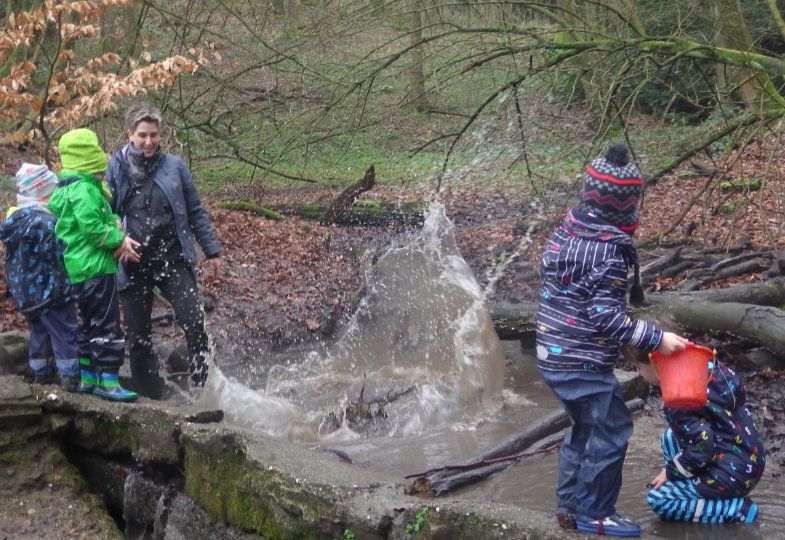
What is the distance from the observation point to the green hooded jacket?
16.6 ft

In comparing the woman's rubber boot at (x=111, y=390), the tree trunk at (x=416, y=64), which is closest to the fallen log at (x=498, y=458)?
the woman's rubber boot at (x=111, y=390)

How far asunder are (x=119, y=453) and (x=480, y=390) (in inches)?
117

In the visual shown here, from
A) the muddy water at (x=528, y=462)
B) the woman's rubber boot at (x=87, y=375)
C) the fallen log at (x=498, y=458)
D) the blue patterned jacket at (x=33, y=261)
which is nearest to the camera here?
the muddy water at (x=528, y=462)

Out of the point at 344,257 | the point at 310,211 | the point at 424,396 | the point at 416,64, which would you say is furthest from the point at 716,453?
the point at 310,211

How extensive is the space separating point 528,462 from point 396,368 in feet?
9.65

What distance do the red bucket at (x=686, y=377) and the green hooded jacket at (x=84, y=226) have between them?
3371mm

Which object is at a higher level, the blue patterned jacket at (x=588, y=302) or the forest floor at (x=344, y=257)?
the blue patterned jacket at (x=588, y=302)

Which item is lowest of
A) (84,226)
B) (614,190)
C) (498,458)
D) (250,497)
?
(498,458)

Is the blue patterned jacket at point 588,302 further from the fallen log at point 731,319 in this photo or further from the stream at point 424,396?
the fallen log at point 731,319

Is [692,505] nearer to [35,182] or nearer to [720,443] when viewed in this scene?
[720,443]

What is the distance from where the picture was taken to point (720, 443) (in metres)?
3.64

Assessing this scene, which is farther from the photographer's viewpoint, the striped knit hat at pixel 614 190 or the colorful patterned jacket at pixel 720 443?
the colorful patterned jacket at pixel 720 443

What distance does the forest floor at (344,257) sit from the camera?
8262 millimetres

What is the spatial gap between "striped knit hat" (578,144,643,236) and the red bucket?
0.56m
